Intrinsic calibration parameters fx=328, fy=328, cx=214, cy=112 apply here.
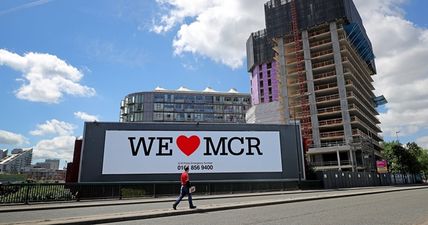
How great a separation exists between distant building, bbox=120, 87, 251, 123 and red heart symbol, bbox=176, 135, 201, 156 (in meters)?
82.1

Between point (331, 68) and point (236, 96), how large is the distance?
2107 inches

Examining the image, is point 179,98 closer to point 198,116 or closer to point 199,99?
point 199,99

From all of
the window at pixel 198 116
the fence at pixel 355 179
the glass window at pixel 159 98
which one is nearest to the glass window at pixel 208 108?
the window at pixel 198 116

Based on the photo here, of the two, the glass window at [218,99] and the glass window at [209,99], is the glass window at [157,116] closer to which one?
the glass window at [209,99]

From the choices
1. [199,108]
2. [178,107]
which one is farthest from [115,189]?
[199,108]

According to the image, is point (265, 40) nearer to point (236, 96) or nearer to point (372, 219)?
point (236, 96)

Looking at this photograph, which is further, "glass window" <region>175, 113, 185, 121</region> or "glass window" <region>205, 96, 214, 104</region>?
"glass window" <region>205, 96, 214, 104</region>

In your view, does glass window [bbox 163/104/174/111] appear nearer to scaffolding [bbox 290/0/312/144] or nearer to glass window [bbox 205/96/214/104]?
glass window [bbox 205/96/214/104]

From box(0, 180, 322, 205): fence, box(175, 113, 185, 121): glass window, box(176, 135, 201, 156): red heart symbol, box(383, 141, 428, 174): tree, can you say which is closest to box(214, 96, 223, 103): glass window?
box(175, 113, 185, 121): glass window

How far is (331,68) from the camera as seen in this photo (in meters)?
73.6

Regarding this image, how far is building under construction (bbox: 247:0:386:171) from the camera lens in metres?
67.4

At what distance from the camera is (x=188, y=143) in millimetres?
31359

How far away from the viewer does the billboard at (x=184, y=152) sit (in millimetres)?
29625

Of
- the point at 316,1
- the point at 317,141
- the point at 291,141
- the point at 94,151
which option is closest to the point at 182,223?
the point at 94,151
